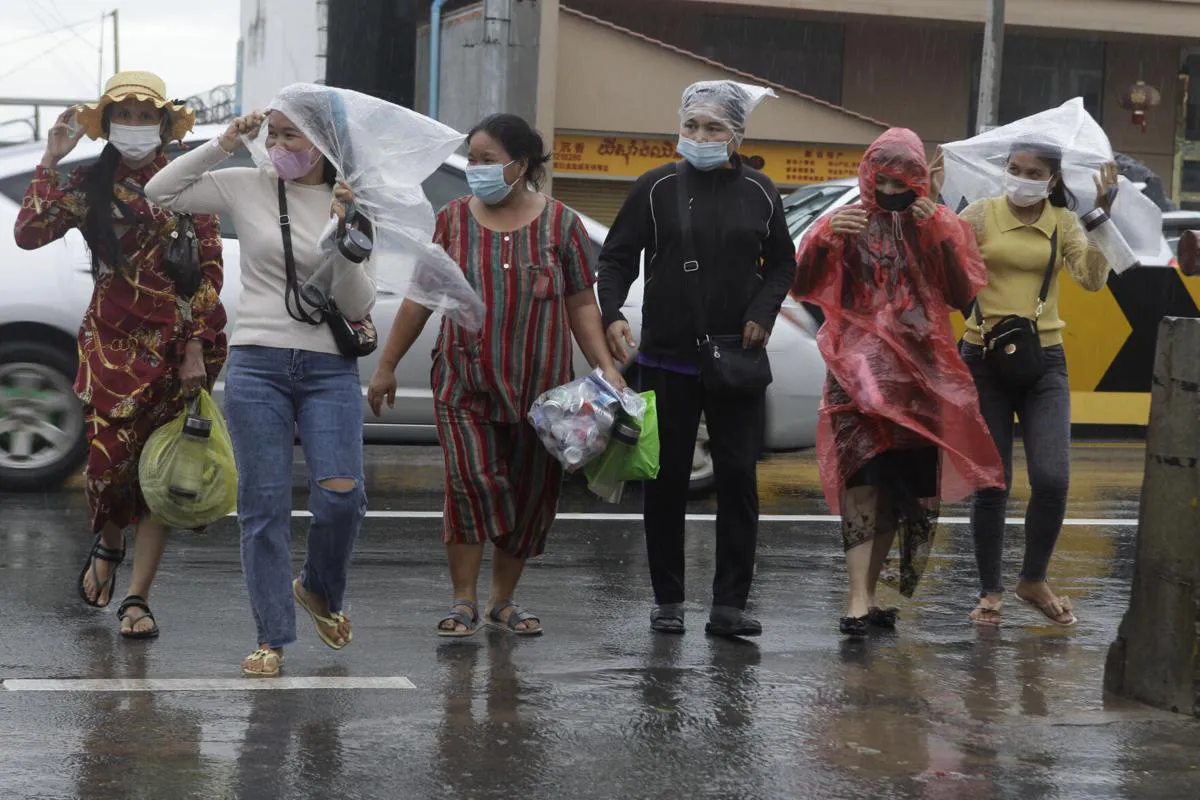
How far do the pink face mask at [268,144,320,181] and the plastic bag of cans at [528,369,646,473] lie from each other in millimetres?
1056

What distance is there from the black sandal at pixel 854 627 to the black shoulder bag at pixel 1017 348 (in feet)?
3.34

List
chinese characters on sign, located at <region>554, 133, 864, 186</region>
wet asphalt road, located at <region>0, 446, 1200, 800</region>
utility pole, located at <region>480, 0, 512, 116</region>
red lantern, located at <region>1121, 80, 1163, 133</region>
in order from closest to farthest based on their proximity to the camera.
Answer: wet asphalt road, located at <region>0, 446, 1200, 800</region> < utility pole, located at <region>480, 0, 512, 116</region> < chinese characters on sign, located at <region>554, 133, 864, 186</region> < red lantern, located at <region>1121, 80, 1163, 133</region>

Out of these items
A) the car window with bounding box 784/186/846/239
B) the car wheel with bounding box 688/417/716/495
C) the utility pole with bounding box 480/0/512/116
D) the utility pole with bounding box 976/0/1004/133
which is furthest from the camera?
the utility pole with bounding box 976/0/1004/133

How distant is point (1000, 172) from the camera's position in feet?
21.6

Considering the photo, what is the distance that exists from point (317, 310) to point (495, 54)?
15.7 m

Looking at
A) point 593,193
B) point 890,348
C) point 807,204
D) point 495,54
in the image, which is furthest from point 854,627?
point 593,193

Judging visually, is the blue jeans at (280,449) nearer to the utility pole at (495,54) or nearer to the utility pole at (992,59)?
the utility pole at (495,54)

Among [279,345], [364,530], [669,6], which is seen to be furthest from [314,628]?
[669,6]

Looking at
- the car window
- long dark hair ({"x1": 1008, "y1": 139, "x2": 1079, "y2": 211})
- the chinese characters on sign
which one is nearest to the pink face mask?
long dark hair ({"x1": 1008, "y1": 139, "x2": 1079, "y2": 211})

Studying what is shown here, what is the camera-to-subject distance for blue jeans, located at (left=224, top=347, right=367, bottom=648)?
5.36 meters

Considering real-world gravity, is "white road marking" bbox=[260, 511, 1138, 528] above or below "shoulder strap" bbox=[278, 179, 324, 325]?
below

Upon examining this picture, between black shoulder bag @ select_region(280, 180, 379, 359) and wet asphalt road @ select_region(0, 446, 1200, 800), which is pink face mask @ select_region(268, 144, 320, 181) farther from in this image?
wet asphalt road @ select_region(0, 446, 1200, 800)

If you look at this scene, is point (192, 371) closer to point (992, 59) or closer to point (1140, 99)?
point (992, 59)

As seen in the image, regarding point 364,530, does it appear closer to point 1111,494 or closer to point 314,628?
point 314,628
